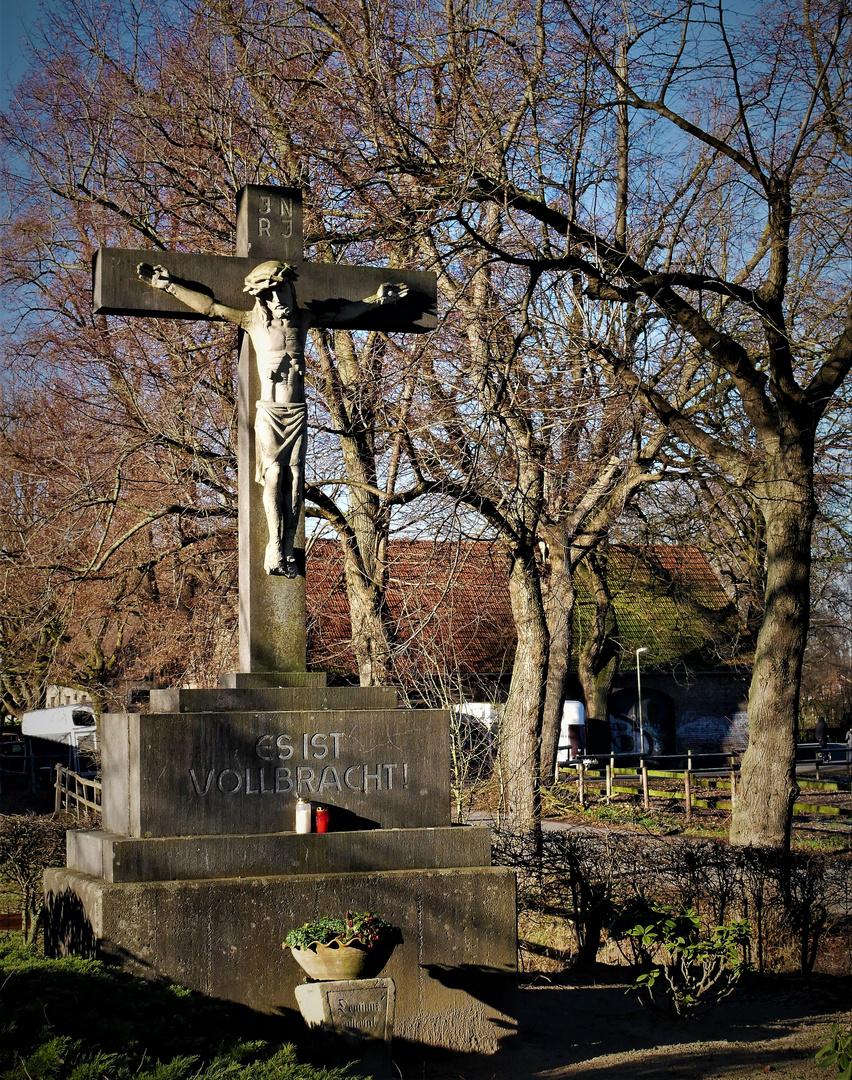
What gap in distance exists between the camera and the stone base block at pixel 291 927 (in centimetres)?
618

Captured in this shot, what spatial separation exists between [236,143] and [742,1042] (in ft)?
38.3

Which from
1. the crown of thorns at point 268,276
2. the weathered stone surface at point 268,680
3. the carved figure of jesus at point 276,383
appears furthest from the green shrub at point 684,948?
the crown of thorns at point 268,276

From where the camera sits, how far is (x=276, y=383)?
23.6 ft

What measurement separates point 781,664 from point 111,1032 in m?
8.20

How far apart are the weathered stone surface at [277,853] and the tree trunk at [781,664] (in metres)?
5.05

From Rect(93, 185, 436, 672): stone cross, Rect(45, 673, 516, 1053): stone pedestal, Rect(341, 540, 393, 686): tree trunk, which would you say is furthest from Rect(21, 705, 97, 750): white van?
Rect(93, 185, 436, 672): stone cross

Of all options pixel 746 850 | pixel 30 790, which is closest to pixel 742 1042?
pixel 746 850

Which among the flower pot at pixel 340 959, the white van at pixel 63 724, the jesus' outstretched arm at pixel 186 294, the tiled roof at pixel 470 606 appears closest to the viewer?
the flower pot at pixel 340 959

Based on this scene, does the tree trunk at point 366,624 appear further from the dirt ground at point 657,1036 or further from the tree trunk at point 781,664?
the dirt ground at point 657,1036

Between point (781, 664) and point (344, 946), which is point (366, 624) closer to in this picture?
point (781, 664)

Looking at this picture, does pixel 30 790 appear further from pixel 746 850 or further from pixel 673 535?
pixel 746 850

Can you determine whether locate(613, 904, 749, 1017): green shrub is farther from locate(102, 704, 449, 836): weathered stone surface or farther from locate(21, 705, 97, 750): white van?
locate(21, 705, 97, 750): white van

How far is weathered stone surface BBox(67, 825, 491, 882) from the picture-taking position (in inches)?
249

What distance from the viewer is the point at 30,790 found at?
26.7 meters
